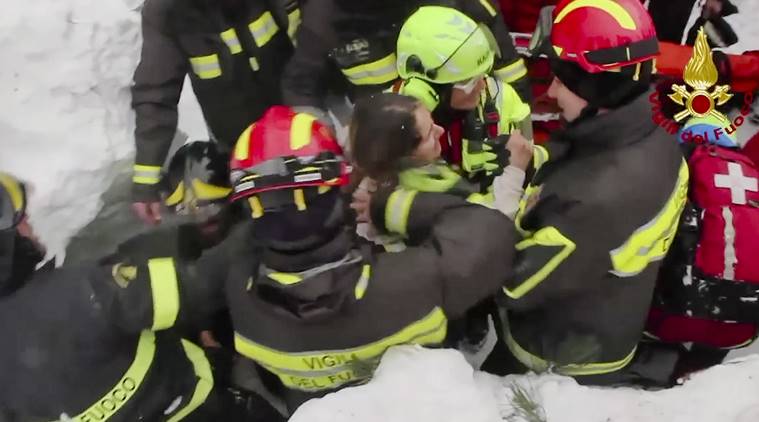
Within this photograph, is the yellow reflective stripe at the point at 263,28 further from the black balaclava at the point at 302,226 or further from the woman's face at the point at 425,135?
the black balaclava at the point at 302,226

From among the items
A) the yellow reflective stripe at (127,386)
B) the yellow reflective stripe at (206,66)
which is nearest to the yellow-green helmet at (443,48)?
the yellow reflective stripe at (206,66)

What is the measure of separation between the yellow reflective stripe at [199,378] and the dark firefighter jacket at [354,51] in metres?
1.05

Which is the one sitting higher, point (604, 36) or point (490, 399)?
point (604, 36)

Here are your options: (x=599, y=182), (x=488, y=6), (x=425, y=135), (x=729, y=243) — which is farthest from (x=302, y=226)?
(x=488, y=6)

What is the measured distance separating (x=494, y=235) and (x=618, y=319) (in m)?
0.51

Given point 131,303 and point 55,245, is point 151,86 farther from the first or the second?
point 131,303

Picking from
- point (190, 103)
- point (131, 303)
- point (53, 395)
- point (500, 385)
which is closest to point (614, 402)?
point (500, 385)

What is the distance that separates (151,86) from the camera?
2777 mm

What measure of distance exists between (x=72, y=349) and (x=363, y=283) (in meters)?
0.74

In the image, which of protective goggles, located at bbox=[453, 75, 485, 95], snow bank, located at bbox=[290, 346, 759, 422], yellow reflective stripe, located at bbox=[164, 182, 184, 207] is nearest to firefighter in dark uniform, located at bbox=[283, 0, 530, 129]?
protective goggles, located at bbox=[453, 75, 485, 95]

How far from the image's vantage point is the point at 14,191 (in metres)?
1.84

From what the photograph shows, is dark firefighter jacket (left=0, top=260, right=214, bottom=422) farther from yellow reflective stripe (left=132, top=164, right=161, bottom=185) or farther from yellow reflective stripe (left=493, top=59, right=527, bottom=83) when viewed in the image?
yellow reflective stripe (left=493, top=59, right=527, bottom=83)

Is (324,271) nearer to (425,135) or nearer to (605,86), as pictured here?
(425,135)

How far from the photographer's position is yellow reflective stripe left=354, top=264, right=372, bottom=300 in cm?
174
